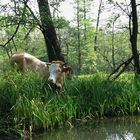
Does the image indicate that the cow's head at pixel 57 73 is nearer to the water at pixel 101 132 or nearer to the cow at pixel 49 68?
the cow at pixel 49 68

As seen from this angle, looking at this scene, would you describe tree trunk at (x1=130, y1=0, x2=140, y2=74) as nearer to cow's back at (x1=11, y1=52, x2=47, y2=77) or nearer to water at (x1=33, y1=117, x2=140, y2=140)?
cow's back at (x1=11, y1=52, x2=47, y2=77)

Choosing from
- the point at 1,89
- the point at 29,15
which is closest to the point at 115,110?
the point at 1,89

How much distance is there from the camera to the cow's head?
8.90 meters

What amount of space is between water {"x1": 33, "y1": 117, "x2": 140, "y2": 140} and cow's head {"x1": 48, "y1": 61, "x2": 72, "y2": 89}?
134cm

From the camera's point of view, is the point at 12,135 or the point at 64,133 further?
the point at 64,133

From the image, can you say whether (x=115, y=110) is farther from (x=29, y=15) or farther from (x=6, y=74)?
(x=29, y=15)

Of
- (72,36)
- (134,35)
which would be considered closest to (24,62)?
(134,35)

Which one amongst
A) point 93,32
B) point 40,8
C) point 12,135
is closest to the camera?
point 12,135

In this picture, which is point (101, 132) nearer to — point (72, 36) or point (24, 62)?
point (24, 62)

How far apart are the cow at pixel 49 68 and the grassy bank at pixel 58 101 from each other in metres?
0.23

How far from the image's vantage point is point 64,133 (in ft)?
23.9

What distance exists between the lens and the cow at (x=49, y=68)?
9.09 m

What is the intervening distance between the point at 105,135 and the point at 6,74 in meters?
2.62

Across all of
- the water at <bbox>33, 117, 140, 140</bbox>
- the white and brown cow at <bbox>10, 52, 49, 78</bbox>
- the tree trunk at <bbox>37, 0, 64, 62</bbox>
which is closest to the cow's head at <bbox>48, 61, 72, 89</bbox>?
the white and brown cow at <bbox>10, 52, 49, 78</bbox>
